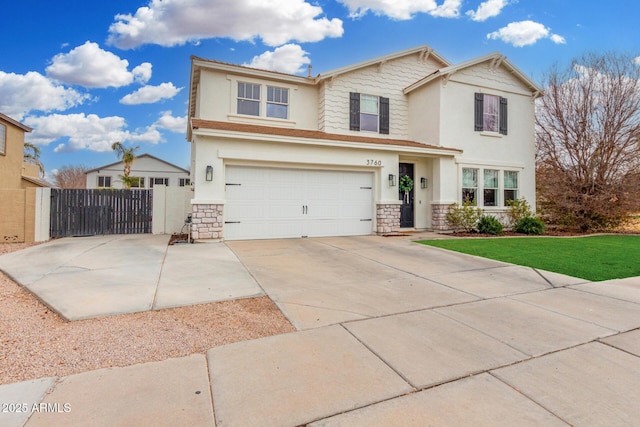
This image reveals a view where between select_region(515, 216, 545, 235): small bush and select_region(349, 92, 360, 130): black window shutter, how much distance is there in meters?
7.46

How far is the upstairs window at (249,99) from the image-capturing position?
40.9 feet

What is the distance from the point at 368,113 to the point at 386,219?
4.89 meters

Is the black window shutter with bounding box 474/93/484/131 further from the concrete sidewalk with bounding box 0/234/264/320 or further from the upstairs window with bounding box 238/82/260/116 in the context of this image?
the concrete sidewalk with bounding box 0/234/264/320

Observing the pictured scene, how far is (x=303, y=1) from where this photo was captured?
488 inches

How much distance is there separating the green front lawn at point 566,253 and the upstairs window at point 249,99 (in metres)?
7.94

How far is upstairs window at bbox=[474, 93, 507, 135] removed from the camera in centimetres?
1327

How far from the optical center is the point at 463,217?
12.3 metres

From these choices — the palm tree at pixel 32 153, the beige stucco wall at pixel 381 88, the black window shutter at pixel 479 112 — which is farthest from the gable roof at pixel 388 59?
the palm tree at pixel 32 153

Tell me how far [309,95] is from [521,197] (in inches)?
390

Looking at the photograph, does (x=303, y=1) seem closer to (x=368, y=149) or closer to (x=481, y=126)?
(x=368, y=149)

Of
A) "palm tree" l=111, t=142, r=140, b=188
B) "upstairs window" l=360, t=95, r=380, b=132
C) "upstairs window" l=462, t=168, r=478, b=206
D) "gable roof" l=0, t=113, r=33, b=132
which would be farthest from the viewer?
"palm tree" l=111, t=142, r=140, b=188

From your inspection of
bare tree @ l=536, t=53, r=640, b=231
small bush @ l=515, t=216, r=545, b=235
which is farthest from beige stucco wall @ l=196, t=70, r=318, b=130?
bare tree @ l=536, t=53, r=640, b=231

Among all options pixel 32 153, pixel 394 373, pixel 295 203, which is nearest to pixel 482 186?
pixel 295 203

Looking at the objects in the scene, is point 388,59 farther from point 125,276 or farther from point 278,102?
point 125,276
